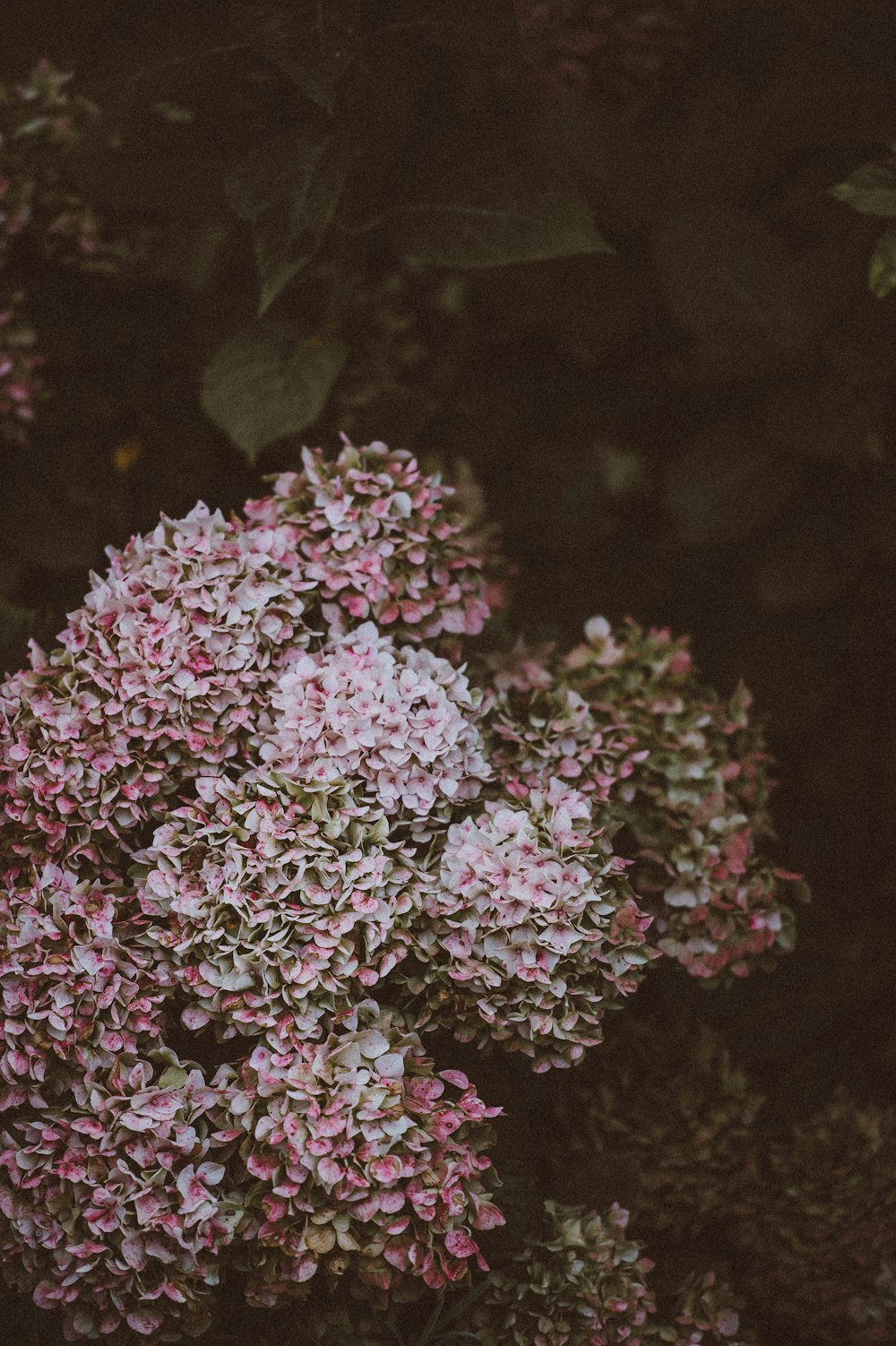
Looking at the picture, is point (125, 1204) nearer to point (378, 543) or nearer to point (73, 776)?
point (73, 776)

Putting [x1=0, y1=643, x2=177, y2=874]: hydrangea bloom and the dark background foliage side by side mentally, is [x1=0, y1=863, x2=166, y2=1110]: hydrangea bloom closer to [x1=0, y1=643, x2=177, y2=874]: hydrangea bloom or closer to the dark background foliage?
[x1=0, y1=643, x2=177, y2=874]: hydrangea bloom

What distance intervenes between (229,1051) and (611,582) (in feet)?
3.42

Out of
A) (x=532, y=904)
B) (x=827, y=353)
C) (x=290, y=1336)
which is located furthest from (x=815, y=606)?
(x=290, y=1336)

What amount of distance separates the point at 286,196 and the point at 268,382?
21cm

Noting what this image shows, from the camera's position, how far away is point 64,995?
0.90m

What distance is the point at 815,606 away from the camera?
61.5 inches

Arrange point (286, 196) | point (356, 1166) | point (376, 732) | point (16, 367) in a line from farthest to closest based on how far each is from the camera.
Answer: point (16, 367)
point (286, 196)
point (376, 732)
point (356, 1166)

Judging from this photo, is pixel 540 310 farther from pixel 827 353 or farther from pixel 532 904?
pixel 532 904

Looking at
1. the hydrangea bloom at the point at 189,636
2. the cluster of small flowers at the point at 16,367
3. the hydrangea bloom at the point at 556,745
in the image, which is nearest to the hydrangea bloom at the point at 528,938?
the hydrangea bloom at the point at 556,745

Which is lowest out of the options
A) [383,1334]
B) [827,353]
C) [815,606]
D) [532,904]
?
[383,1334]

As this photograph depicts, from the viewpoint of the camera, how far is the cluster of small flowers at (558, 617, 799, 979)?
1.12 metres

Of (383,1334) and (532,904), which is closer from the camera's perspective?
(532,904)

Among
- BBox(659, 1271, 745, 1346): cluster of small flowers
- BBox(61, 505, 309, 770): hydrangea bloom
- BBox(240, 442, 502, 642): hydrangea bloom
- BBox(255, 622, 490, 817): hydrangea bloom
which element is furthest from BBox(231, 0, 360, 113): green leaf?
BBox(659, 1271, 745, 1346): cluster of small flowers

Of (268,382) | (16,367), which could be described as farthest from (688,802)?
(16,367)
